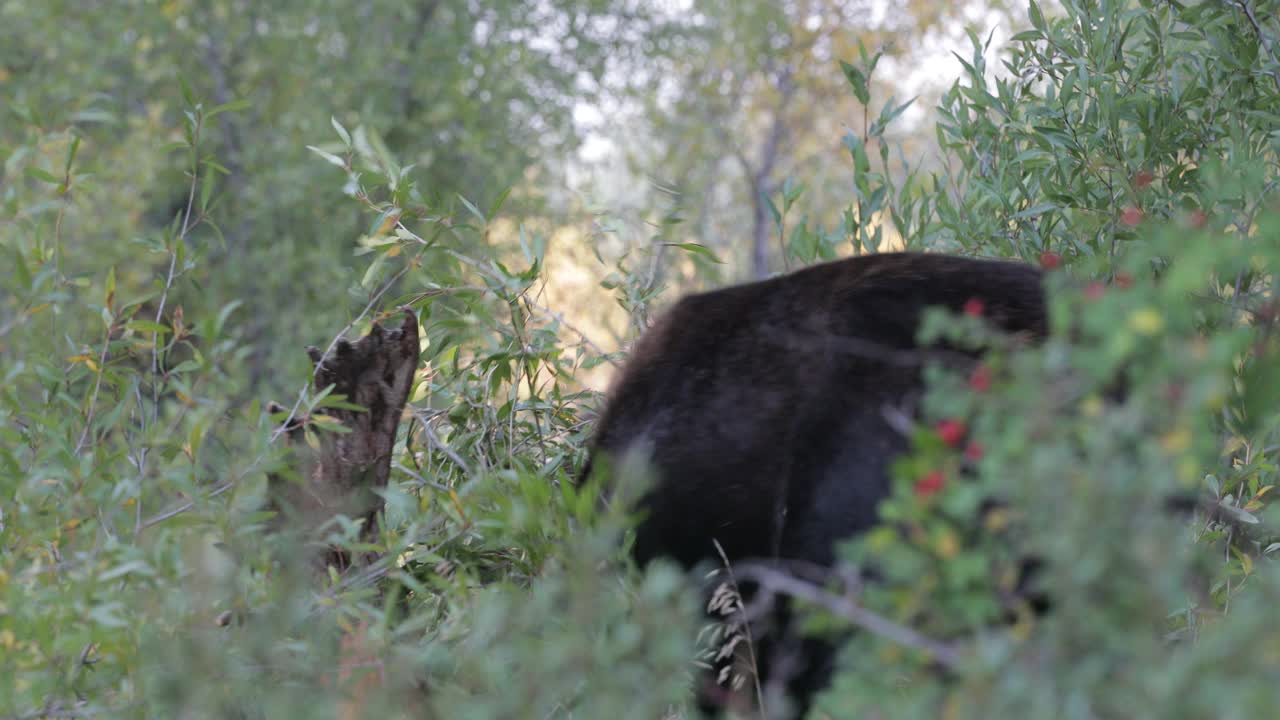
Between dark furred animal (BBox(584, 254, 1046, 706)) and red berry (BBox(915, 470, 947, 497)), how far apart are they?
30.0 inches

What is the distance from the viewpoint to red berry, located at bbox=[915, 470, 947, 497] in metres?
1.56

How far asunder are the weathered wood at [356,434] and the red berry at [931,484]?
7.49 ft

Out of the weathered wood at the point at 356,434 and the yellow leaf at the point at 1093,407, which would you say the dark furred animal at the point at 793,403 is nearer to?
the yellow leaf at the point at 1093,407

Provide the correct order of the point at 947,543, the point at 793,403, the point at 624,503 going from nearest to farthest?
the point at 947,543 < the point at 624,503 < the point at 793,403

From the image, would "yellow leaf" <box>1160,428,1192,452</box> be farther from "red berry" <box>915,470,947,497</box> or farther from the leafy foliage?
"red berry" <box>915,470,947,497</box>

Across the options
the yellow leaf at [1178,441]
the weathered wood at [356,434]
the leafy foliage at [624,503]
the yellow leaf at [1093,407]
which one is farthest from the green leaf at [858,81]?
the yellow leaf at [1178,441]

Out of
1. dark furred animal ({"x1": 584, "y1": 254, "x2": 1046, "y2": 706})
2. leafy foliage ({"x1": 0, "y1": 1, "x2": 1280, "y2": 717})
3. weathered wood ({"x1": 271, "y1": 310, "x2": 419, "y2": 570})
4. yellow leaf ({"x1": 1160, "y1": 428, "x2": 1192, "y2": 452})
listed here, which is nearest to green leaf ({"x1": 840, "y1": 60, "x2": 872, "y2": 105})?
leafy foliage ({"x1": 0, "y1": 1, "x2": 1280, "y2": 717})

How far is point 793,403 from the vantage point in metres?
2.61

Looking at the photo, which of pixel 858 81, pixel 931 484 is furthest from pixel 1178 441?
pixel 858 81

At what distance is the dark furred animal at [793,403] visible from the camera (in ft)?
7.98

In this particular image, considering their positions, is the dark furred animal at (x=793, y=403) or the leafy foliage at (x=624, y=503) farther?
the dark furred animal at (x=793, y=403)

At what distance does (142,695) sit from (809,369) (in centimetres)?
169

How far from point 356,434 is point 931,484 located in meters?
2.40

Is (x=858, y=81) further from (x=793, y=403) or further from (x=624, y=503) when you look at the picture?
(x=624, y=503)
